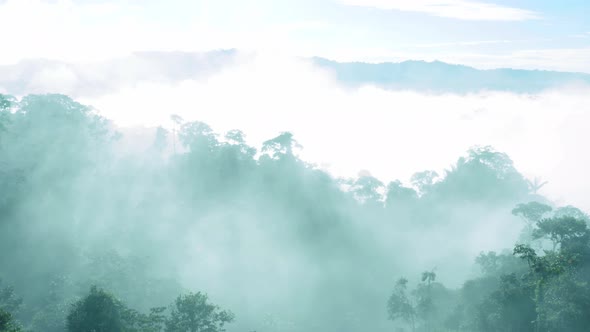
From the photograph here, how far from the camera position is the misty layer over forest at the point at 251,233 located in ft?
144

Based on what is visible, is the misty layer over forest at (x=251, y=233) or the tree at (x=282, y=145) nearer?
the misty layer over forest at (x=251, y=233)

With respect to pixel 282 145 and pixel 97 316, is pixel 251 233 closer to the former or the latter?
pixel 282 145

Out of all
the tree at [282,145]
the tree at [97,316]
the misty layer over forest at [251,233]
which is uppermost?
the tree at [282,145]

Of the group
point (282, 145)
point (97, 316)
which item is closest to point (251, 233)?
point (282, 145)

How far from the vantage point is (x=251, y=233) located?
64.9 m

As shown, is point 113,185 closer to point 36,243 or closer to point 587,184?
point 36,243

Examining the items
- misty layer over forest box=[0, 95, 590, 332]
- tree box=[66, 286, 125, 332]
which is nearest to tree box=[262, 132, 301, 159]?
misty layer over forest box=[0, 95, 590, 332]

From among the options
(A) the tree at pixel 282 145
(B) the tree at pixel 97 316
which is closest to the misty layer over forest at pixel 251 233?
(A) the tree at pixel 282 145

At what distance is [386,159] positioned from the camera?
595 feet

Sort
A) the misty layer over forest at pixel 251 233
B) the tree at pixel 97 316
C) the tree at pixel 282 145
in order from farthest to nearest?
the tree at pixel 282 145 → the misty layer over forest at pixel 251 233 → the tree at pixel 97 316

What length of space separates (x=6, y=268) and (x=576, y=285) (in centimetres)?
5368

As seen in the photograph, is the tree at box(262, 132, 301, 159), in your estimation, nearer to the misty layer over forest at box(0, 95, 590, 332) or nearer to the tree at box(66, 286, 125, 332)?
the misty layer over forest at box(0, 95, 590, 332)

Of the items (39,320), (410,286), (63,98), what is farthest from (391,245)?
(63,98)

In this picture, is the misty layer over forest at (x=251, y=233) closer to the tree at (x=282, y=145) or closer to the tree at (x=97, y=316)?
the tree at (x=282, y=145)
